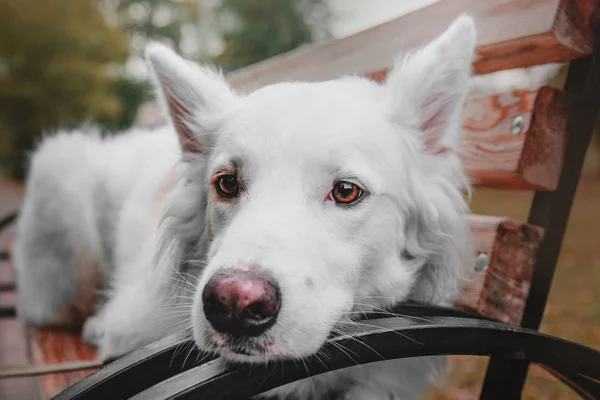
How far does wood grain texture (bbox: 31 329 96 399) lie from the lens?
216cm

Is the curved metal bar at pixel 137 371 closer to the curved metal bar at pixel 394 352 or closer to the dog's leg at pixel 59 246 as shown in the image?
the curved metal bar at pixel 394 352

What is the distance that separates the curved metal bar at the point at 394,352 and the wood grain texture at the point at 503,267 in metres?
0.24

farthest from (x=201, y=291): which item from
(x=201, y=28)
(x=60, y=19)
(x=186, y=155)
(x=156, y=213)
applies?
(x=60, y=19)

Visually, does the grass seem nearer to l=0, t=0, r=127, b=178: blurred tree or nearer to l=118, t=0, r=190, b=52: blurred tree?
l=118, t=0, r=190, b=52: blurred tree

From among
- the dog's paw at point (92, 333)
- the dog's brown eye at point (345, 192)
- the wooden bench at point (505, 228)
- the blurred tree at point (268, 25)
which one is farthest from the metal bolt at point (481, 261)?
the dog's paw at point (92, 333)

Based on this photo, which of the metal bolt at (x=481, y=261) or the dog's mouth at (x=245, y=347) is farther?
the metal bolt at (x=481, y=261)

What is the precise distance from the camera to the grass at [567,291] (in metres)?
2.06

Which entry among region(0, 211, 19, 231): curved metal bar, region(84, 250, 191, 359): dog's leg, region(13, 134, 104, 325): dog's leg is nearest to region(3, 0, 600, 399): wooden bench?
region(84, 250, 191, 359): dog's leg

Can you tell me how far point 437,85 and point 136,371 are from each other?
1.16m

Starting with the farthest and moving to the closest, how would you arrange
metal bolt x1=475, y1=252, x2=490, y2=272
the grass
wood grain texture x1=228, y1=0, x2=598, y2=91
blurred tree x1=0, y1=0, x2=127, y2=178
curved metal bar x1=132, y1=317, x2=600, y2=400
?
blurred tree x1=0, y1=0, x2=127, y2=178 < the grass < metal bolt x1=475, y1=252, x2=490, y2=272 < wood grain texture x1=228, y1=0, x2=598, y2=91 < curved metal bar x1=132, y1=317, x2=600, y2=400

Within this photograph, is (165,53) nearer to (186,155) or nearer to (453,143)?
(186,155)

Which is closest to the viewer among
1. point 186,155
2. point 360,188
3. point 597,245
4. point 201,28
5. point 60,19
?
point 360,188

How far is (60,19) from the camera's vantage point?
16.5 m

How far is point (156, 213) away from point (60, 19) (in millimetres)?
17032
